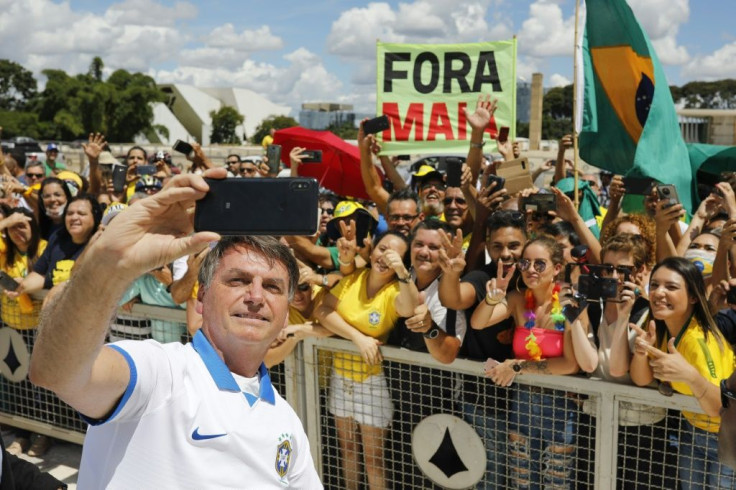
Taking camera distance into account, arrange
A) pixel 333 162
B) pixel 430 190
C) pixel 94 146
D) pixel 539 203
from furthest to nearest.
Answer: pixel 333 162, pixel 94 146, pixel 430 190, pixel 539 203

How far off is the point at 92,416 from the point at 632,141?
525 cm

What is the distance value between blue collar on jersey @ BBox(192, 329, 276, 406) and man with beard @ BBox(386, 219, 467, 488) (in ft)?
5.76

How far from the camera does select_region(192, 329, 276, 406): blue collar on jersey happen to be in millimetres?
1983

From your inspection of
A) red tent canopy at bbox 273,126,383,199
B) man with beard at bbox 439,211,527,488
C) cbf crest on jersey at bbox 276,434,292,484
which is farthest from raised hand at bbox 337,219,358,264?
red tent canopy at bbox 273,126,383,199

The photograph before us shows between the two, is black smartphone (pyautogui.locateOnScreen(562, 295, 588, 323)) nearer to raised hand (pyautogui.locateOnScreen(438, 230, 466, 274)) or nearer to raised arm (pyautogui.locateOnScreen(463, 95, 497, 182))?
raised hand (pyautogui.locateOnScreen(438, 230, 466, 274))

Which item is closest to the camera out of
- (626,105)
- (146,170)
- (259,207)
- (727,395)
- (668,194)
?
(259,207)

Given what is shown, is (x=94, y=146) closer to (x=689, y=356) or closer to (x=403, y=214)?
(x=403, y=214)

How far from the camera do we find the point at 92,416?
5.64 feet

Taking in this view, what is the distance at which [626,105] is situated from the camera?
602 centimetres

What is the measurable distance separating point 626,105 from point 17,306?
493 cm

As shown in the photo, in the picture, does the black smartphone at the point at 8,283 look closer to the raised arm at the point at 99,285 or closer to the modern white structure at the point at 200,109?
the raised arm at the point at 99,285

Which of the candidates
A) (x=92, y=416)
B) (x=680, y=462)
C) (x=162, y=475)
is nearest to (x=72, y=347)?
(x=92, y=416)

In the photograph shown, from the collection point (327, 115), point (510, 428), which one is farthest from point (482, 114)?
point (327, 115)

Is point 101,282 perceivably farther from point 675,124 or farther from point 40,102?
point 40,102
